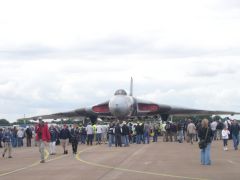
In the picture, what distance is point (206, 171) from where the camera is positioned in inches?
625

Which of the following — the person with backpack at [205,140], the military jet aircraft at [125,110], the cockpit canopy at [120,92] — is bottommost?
the person with backpack at [205,140]

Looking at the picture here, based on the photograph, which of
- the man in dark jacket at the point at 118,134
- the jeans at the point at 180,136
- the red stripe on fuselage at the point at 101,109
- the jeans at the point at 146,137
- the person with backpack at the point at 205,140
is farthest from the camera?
the red stripe on fuselage at the point at 101,109

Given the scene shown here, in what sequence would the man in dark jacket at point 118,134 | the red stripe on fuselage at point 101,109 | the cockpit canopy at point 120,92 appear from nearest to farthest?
the man in dark jacket at point 118,134, the cockpit canopy at point 120,92, the red stripe on fuselage at point 101,109

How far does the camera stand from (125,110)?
50.3 metres

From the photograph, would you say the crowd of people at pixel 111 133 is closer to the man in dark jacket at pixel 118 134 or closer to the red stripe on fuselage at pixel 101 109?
the man in dark jacket at pixel 118 134

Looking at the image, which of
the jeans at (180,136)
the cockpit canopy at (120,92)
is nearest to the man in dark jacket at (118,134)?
the jeans at (180,136)

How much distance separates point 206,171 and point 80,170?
3.67 metres

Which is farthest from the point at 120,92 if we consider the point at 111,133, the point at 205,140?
the point at 205,140

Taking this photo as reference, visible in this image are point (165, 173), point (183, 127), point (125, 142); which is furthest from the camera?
point (183, 127)

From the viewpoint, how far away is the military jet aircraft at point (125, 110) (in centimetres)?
5038

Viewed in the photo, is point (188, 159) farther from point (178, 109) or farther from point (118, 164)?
point (178, 109)

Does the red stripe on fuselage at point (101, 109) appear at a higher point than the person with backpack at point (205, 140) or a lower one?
higher

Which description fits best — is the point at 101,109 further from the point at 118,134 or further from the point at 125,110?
the point at 118,134

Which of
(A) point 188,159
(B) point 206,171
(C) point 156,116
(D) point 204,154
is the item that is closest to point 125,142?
(A) point 188,159
